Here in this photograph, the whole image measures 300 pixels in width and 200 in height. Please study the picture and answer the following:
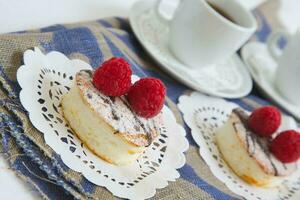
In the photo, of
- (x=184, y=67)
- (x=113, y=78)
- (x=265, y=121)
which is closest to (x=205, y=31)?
(x=184, y=67)

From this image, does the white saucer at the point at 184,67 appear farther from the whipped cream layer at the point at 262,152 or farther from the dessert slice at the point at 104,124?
the dessert slice at the point at 104,124

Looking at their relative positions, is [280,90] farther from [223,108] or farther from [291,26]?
[291,26]

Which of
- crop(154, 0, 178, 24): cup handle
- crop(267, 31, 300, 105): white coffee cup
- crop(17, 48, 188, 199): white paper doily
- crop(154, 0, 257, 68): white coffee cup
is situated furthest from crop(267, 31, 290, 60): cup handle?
crop(17, 48, 188, 199): white paper doily

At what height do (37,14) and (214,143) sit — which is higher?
(37,14)

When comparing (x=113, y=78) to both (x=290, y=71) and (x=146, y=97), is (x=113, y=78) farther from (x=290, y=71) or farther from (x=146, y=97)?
(x=290, y=71)

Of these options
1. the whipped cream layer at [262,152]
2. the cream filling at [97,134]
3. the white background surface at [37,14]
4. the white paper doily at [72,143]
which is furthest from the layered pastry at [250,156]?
the white background surface at [37,14]

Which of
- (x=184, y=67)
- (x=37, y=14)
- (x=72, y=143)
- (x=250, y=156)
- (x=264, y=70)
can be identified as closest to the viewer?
(x=72, y=143)

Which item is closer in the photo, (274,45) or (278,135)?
(278,135)
